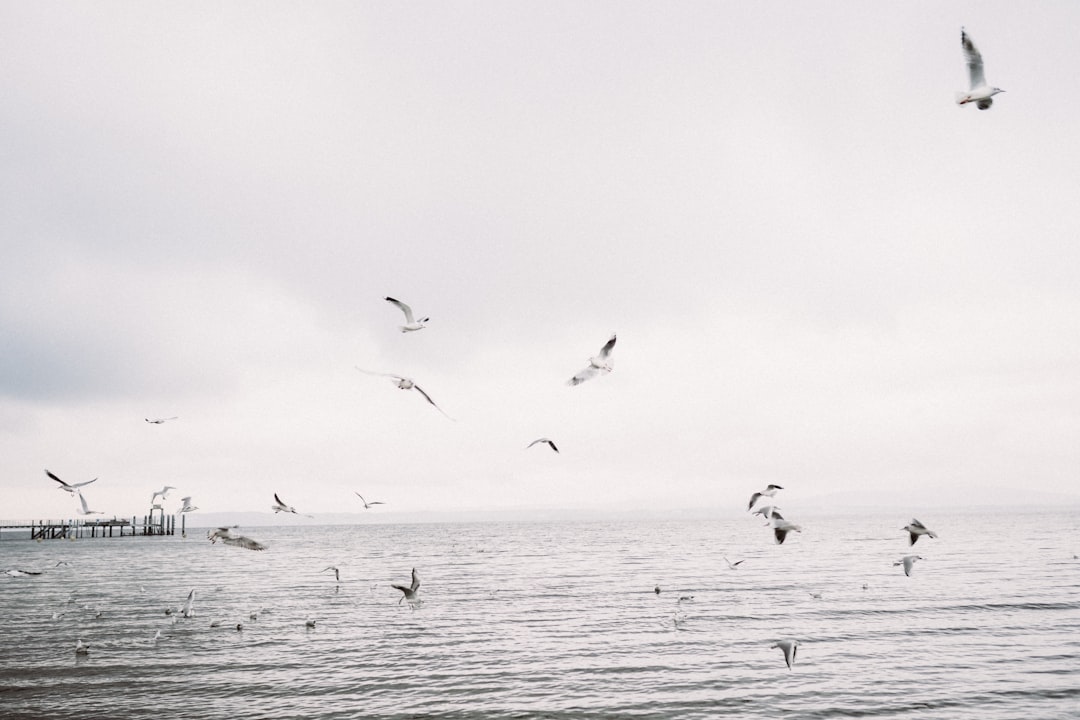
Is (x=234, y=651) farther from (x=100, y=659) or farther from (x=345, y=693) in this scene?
(x=345, y=693)

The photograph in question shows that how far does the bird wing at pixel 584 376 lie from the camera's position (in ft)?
50.2

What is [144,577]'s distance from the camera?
54.0 m

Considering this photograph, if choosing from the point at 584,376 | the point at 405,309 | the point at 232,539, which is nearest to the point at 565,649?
the point at 232,539

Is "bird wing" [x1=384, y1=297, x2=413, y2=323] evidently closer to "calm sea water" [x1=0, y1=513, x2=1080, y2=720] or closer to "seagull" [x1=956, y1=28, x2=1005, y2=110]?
"calm sea water" [x1=0, y1=513, x2=1080, y2=720]

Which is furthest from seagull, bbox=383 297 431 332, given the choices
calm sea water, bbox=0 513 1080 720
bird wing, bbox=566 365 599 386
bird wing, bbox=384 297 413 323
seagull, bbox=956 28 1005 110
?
seagull, bbox=956 28 1005 110

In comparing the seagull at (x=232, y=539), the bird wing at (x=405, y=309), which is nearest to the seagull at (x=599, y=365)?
the bird wing at (x=405, y=309)

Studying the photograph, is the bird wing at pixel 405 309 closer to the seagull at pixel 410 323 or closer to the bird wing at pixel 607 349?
the seagull at pixel 410 323

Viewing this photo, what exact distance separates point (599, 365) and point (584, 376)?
46 cm

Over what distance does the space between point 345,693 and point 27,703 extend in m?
7.42

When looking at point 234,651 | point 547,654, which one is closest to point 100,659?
point 234,651

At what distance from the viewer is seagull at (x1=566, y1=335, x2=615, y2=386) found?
1546cm

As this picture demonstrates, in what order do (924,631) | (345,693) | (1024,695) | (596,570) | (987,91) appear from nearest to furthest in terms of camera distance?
1. (987,91)
2. (1024,695)
3. (345,693)
4. (924,631)
5. (596,570)

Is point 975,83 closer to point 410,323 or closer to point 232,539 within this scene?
point 410,323

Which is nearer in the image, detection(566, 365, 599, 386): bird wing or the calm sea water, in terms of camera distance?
detection(566, 365, 599, 386): bird wing
